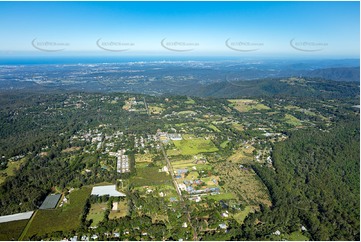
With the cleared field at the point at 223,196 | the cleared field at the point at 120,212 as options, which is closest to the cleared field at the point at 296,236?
the cleared field at the point at 223,196

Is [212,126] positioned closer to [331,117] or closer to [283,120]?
[283,120]

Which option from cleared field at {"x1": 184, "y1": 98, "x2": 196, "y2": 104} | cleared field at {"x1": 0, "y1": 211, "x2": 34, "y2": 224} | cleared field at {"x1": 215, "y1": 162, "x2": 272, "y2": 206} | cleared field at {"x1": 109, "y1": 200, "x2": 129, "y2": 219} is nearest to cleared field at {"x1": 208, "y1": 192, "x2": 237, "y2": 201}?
cleared field at {"x1": 215, "y1": 162, "x2": 272, "y2": 206}

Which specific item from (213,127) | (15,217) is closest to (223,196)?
(15,217)

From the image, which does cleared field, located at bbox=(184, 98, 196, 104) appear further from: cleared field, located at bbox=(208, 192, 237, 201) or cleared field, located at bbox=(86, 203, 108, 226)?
cleared field, located at bbox=(86, 203, 108, 226)

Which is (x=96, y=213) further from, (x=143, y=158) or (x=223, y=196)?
(x=223, y=196)

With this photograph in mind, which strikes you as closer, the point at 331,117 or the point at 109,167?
the point at 109,167

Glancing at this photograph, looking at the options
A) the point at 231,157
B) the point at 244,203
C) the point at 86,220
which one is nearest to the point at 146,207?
the point at 86,220
